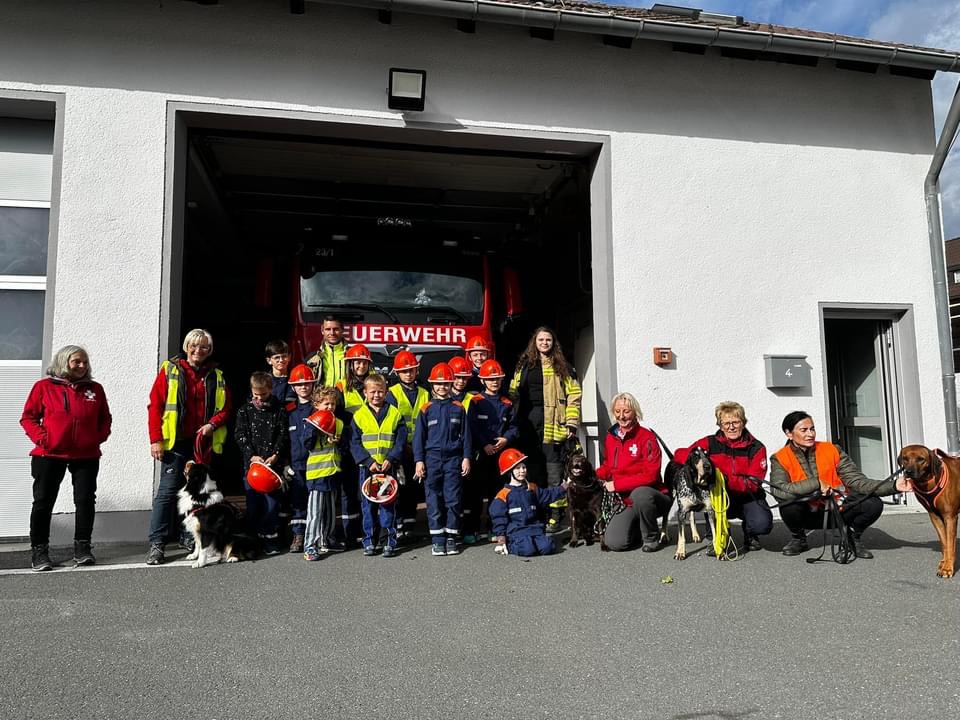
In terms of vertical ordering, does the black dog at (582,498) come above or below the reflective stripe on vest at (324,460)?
below

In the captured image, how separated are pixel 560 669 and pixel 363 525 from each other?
2780 millimetres

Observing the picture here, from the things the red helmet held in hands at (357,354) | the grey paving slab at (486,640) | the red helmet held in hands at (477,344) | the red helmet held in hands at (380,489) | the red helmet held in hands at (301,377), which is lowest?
the grey paving slab at (486,640)

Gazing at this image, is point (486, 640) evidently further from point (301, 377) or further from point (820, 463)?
point (820, 463)

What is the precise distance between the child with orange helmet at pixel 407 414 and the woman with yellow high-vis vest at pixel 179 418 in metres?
1.45

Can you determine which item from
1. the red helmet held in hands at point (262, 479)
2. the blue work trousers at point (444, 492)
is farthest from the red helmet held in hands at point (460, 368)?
the red helmet held in hands at point (262, 479)

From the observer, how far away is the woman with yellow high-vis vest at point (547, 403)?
6422mm

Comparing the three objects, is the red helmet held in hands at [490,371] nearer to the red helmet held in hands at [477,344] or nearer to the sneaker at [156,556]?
the red helmet held in hands at [477,344]

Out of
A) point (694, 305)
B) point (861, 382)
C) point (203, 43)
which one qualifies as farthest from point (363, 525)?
point (861, 382)

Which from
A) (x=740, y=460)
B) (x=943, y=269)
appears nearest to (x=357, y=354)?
(x=740, y=460)

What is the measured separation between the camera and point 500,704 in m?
2.81

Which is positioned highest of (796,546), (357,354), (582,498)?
(357,354)

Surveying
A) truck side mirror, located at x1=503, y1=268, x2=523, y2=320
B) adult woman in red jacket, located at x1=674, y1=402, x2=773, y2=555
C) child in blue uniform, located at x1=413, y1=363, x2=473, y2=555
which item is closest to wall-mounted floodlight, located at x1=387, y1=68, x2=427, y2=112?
truck side mirror, located at x1=503, y1=268, x2=523, y2=320

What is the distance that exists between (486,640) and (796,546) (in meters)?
3.17

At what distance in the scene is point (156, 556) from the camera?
5.33 m
